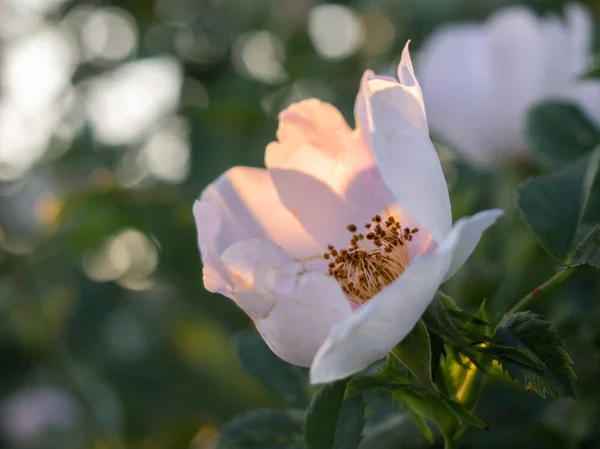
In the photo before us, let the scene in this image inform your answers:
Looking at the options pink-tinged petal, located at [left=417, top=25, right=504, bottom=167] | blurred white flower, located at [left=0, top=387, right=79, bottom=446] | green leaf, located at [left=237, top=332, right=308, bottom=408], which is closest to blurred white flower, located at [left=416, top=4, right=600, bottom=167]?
pink-tinged petal, located at [left=417, top=25, right=504, bottom=167]

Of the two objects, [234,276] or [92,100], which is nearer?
[234,276]

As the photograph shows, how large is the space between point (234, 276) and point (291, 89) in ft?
3.11

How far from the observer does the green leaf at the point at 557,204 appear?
0.42 metres

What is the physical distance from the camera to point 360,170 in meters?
0.40

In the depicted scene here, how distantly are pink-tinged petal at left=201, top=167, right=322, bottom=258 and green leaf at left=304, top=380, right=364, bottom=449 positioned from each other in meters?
0.09

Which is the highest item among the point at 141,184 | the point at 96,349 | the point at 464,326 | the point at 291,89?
the point at 464,326

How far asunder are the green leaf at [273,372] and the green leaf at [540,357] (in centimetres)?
20

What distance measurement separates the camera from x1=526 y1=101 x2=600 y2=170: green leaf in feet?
1.78

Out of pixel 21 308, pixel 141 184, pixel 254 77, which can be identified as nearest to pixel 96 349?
pixel 21 308

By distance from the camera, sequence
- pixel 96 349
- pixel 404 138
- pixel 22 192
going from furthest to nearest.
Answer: pixel 22 192 < pixel 96 349 < pixel 404 138

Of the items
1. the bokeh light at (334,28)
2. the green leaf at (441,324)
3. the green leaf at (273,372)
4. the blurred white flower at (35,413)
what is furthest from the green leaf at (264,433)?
the bokeh light at (334,28)

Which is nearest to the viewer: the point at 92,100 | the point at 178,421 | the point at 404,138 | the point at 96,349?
the point at 404,138

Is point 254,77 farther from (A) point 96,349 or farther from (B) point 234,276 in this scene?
(B) point 234,276

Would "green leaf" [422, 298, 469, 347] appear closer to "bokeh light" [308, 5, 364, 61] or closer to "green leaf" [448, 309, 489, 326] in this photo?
"green leaf" [448, 309, 489, 326]
